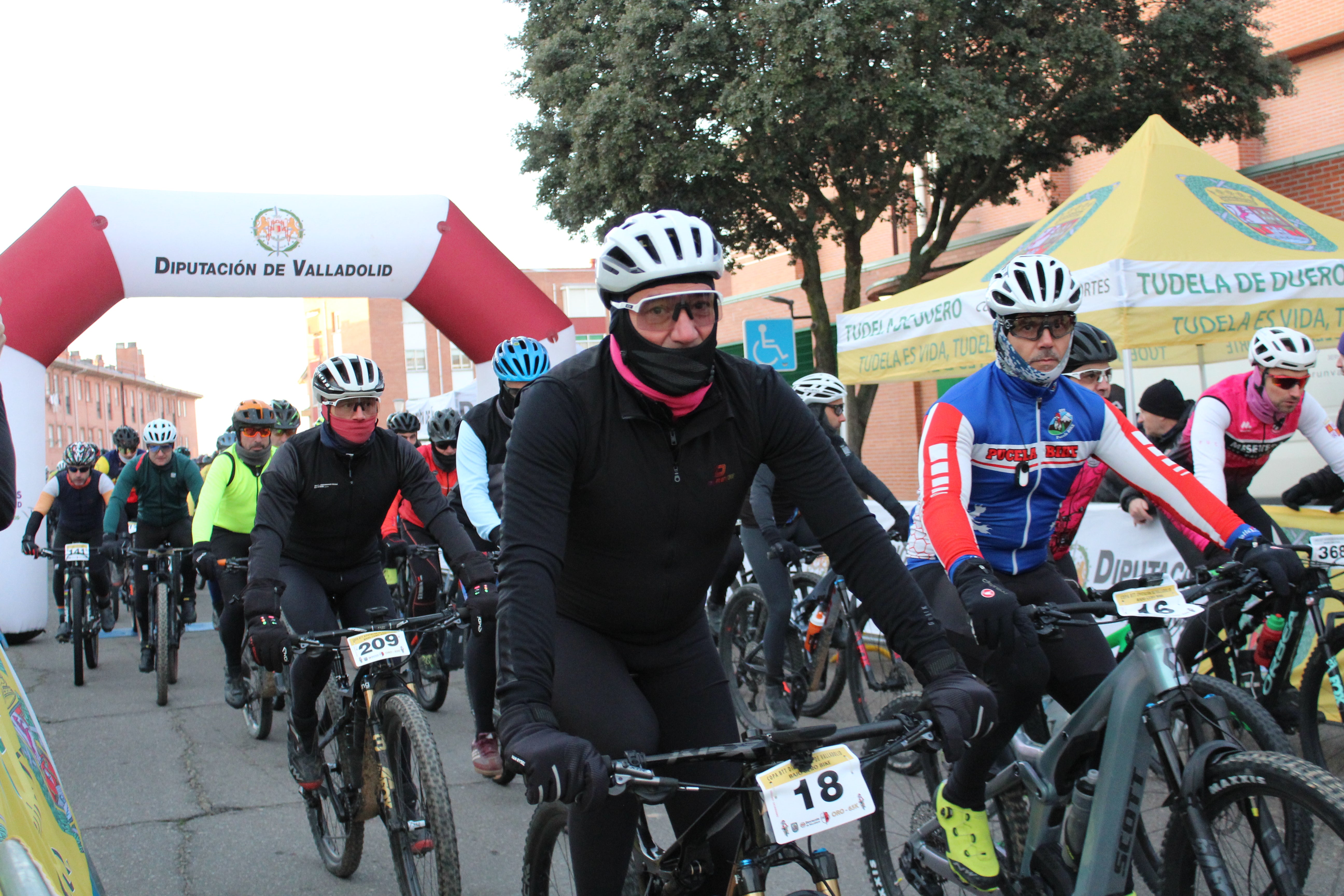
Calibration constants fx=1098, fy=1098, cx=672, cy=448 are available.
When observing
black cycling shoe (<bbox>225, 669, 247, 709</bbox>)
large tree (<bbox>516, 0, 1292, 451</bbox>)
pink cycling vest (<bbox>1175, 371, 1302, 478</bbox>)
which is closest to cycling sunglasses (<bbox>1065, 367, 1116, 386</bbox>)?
pink cycling vest (<bbox>1175, 371, 1302, 478</bbox>)

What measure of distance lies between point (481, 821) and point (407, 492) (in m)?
1.63

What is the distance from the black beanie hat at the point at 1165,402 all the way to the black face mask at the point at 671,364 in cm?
544

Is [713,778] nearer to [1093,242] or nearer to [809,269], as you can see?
[1093,242]

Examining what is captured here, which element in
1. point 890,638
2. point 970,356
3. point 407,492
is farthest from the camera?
point 970,356

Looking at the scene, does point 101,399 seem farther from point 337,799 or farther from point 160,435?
point 337,799

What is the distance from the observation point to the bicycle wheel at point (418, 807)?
3689 millimetres

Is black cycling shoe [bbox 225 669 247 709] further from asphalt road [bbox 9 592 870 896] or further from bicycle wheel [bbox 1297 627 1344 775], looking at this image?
bicycle wheel [bbox 1297 627 1344 775]

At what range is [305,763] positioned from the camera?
4.73 m

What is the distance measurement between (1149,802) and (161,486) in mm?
9448

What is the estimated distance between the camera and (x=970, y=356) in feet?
29.3

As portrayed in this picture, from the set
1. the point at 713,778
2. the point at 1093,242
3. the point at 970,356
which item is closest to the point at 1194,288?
the point at 1093,242

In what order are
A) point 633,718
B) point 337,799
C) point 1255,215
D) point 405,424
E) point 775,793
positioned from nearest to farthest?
point 775,793
point 633,718
point 337,799
point 1255,215
point 405,424

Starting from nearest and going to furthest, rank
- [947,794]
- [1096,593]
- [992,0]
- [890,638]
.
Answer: [890,638] < [1096,593] < [947,794] < [992,0]

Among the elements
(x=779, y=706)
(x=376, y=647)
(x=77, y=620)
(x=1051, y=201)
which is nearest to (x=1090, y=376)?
(x=779, y=706)
